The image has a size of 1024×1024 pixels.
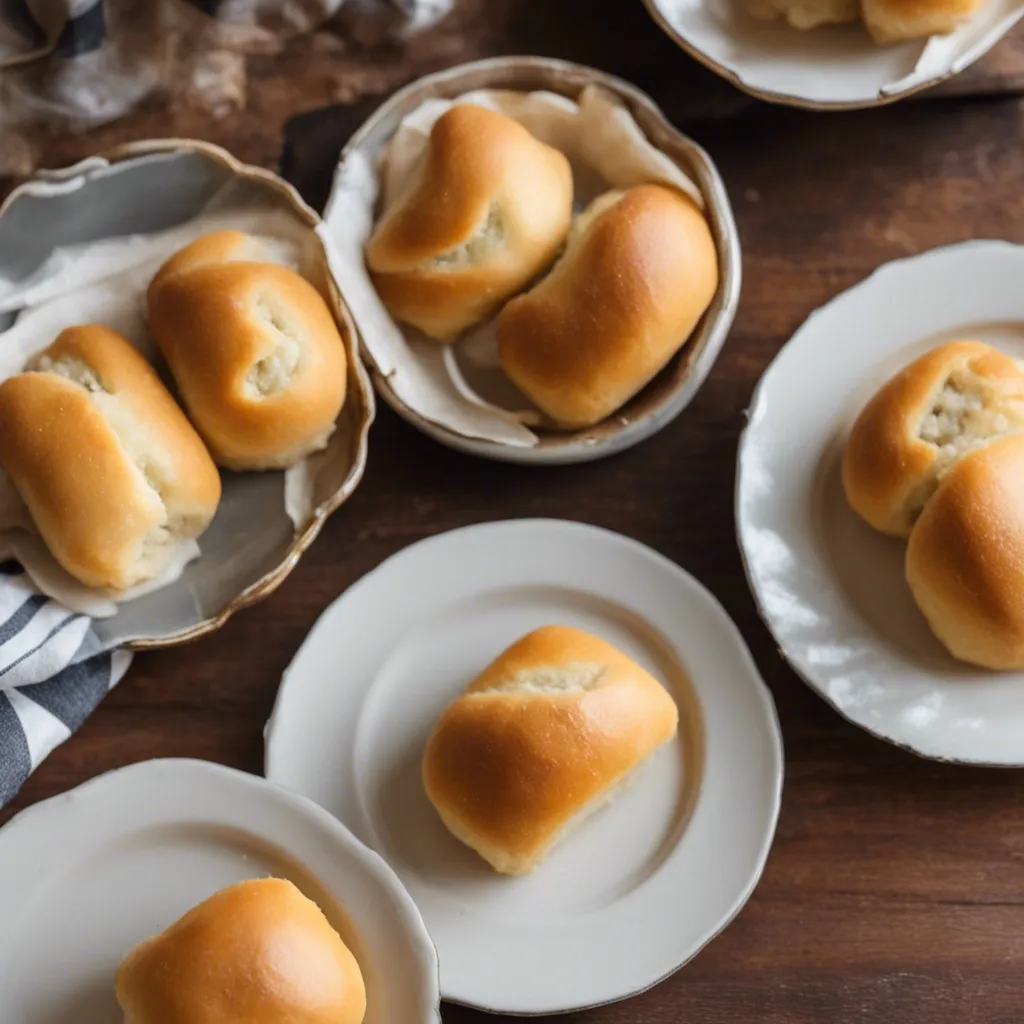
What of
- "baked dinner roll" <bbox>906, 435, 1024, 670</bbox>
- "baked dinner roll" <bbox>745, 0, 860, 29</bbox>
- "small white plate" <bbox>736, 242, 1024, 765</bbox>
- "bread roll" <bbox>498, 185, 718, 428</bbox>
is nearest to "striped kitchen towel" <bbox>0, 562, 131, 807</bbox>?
"bread roll" <bbox>498, 185, 718, 428</bbox>

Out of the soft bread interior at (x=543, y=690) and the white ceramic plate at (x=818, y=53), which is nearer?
the soft bread interior at (x=543, y=690)

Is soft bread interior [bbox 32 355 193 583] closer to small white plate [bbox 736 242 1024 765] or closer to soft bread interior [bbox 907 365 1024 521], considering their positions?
A: small white plate [bbox 736 242 1024 765]

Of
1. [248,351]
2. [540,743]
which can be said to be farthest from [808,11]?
[540,743]

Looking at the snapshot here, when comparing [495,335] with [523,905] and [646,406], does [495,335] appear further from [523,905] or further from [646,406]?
[523,905]

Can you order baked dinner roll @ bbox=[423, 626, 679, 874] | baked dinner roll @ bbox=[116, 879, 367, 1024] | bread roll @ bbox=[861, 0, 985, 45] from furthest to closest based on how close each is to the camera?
bread roll @ bbox=[861, 0, 985, 45] < baked dinner roll @ bbox=[423, 626, 679, 874] < baked dinner roll @ bbox=[116, 879, 367, 1024]

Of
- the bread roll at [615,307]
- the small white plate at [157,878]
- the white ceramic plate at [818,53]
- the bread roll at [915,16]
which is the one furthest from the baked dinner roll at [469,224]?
the small white plate at [157,878]

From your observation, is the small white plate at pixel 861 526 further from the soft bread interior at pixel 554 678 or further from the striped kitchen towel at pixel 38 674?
the striped kitchen towel at pixel 38 674

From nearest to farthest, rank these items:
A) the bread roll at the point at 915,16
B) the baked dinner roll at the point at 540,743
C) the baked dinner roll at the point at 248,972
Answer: the baked dinner roll at the point at 248,972 < the baked dinner roll at the point at 540,743 < the bread roll at the point at 915,16
